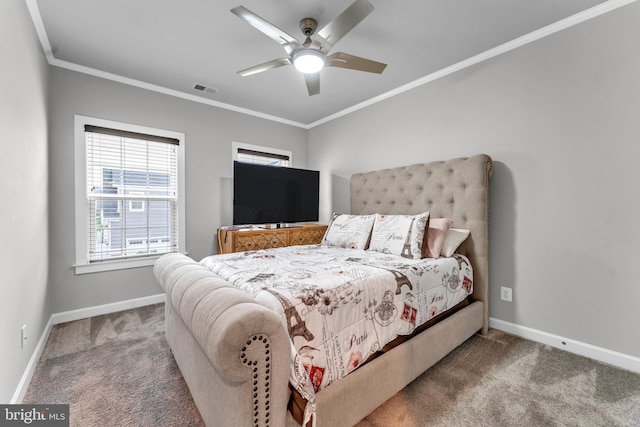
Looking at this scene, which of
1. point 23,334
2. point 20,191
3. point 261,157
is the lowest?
point 23,334

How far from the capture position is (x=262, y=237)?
334 centimetres

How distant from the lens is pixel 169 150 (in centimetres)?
334

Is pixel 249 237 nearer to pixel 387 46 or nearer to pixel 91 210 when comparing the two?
pixel 91 210

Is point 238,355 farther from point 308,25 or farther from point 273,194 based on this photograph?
point 273,194

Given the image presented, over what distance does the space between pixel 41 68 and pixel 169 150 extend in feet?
4.06

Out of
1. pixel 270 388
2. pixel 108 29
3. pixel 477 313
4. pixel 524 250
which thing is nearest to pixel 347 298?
pixel 270 388

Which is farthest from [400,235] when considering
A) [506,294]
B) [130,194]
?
[130,194]

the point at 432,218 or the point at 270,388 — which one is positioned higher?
the point at 432,218

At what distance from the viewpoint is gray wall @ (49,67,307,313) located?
2.69 metres

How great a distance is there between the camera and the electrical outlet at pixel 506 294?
246 centimetres

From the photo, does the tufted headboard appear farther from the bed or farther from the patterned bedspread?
the patterned bedspread

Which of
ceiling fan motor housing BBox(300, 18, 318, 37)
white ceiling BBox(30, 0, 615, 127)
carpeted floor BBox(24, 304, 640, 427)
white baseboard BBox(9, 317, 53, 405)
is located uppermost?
white ceiling BBox(30, 0, 615, 127)

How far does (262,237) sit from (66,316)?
80.7 inches

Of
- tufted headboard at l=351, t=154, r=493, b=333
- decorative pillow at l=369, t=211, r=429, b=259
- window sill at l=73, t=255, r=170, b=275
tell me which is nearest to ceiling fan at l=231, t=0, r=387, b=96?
tufted headboard at l=351, t=154, r=493, b=333
